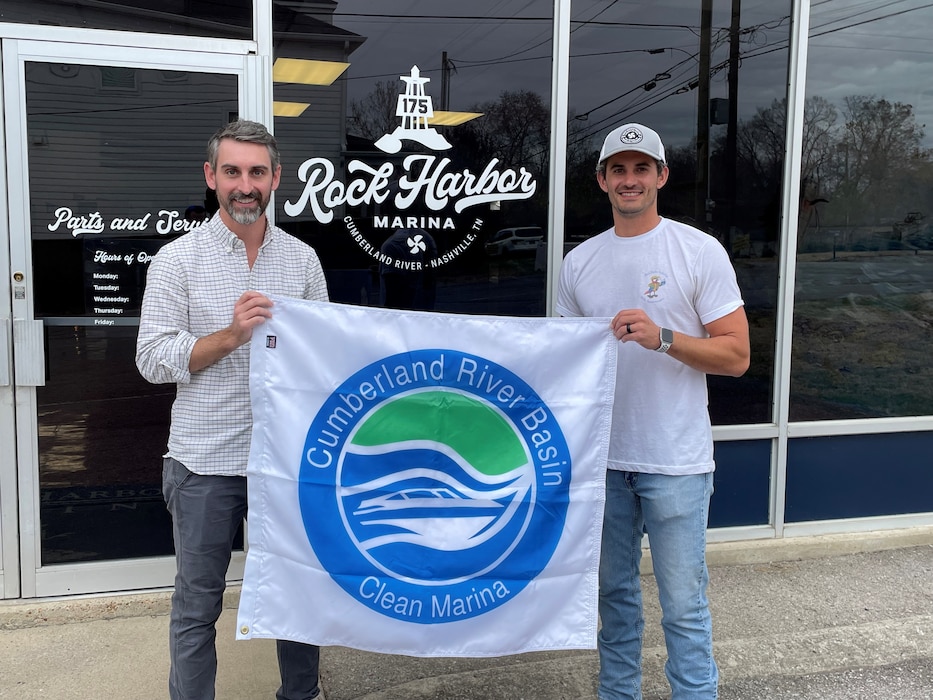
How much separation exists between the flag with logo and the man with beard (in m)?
0.10

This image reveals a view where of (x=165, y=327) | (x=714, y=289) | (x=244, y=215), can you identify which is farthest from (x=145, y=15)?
(x=714, y=289)

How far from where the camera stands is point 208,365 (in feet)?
8.26

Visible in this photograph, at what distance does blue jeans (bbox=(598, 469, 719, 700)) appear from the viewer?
2.67 m

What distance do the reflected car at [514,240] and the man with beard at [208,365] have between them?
1543 mm

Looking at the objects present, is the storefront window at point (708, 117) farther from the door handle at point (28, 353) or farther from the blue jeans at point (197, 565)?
the door handle at point (28, 353)

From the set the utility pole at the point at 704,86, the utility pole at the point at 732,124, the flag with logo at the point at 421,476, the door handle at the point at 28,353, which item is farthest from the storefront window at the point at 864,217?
the door handle at the point at 28,353

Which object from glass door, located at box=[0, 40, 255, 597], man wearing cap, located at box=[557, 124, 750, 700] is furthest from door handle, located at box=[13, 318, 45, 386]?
man wearing cap, located at box=[557, 124, 750, 700]

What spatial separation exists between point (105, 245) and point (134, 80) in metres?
0.71

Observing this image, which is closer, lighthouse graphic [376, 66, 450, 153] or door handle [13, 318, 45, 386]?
door handle [13, 318, 45, 386]

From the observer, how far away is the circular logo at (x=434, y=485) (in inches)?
102

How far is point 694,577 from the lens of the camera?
2678 mm

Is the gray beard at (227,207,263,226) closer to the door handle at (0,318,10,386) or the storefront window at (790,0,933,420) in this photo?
the door handle at (0,318,10,386)

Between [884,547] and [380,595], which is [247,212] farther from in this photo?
[884,547]

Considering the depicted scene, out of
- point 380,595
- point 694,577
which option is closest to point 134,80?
point 380,595
